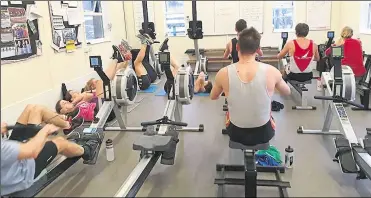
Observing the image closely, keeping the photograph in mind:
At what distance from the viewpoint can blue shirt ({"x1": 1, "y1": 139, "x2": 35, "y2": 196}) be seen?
1.79 meters

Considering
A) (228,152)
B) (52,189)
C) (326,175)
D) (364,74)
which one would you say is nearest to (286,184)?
(326,175)

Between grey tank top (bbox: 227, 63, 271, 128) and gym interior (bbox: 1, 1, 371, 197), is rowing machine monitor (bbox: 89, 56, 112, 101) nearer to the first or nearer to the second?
gym interior (bbox: 1, 1, 371, 197)

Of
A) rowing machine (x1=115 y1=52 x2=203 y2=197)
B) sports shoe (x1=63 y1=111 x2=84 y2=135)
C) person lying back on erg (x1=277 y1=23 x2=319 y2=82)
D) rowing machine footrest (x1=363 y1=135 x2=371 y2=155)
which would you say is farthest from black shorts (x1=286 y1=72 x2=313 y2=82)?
sports shoe (x1=63 y1=111 x2=84 y2=135)

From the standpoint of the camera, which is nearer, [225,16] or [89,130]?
[89,130]

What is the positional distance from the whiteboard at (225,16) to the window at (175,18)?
85cm

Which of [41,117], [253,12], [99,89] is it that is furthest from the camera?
[253,12]

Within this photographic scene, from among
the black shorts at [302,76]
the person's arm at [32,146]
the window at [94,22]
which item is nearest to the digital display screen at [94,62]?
the person's arm at [32,146]

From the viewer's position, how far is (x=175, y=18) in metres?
8.30

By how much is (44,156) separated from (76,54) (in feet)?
12.2

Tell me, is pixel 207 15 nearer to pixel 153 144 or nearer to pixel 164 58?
pixel 164 58

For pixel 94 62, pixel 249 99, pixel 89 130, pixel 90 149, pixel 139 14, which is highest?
pixel 139 14

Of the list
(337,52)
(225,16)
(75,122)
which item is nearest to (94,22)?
(225,16)

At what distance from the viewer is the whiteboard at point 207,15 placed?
318 inches

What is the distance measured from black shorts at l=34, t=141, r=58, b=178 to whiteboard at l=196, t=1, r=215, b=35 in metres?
6.32
